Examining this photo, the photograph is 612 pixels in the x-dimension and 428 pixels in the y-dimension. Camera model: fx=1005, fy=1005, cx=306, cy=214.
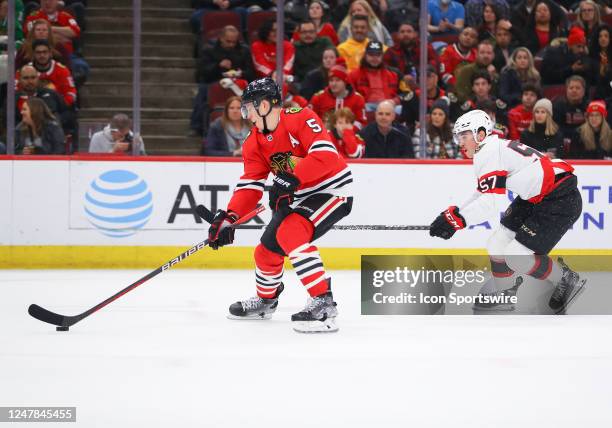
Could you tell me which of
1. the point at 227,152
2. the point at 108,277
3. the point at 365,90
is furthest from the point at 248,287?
the point at 365,90

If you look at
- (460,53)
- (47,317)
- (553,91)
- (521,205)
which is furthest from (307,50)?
(47,317)

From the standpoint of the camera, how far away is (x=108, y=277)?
21.7 feet

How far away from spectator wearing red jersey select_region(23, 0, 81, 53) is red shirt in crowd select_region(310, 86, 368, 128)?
6.72ft

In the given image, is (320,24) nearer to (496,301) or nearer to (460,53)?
(460,53)

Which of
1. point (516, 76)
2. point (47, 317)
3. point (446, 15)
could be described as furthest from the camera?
point (446, 15)

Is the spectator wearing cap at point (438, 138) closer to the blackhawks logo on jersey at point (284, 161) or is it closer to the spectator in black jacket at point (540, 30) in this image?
the spectator in black jacket at point (540, 30)

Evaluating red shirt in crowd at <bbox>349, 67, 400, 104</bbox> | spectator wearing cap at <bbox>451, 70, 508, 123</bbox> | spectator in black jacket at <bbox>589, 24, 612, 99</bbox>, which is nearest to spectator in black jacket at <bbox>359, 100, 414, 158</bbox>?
red shirt in crowd at <bbox>349, 67, 400, 104</bbox>

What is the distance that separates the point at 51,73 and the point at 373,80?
2480 millimetres

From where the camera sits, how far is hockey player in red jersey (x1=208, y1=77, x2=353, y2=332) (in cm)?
459

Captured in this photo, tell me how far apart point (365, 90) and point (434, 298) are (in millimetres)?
3126

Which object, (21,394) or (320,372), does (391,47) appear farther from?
(21,394)

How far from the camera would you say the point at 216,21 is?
8.65m

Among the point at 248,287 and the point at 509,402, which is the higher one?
the point at 509,402

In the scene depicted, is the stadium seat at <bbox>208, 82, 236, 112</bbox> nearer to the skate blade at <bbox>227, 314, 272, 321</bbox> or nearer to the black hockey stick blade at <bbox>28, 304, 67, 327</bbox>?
the skate blade at <bbox>227, 314, 272, 321</bbox>
